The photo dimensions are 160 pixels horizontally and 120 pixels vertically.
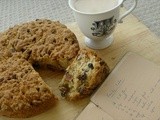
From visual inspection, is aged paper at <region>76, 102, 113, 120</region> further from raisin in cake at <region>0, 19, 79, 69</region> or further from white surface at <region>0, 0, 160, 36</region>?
white surface at <region>0, 0, 160, 36</region>

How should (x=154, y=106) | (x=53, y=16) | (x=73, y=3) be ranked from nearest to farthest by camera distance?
1. (x=154, y=106)
2. (x=73, y=3)
3. (x=53, y=16)

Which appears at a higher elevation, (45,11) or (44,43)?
(44,43)

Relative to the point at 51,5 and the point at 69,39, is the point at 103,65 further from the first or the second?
the point at 51,5

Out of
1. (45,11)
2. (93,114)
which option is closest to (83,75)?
(93,114)

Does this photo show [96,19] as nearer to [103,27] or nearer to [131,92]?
[103,27]

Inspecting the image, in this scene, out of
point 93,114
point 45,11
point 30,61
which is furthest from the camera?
point 45,11

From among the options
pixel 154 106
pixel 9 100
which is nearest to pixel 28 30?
pixel 9 100

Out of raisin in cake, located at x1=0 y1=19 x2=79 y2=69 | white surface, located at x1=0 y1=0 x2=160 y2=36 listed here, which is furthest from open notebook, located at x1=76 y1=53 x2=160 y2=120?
white surface, located at x1=0 y1=0 x2=160 y2=36
